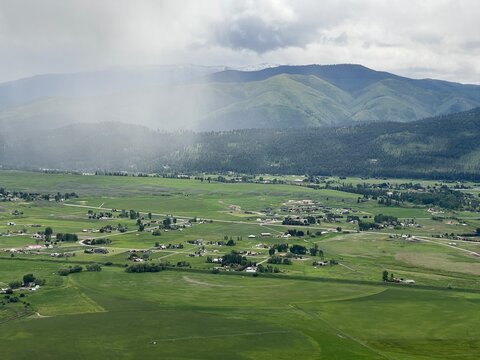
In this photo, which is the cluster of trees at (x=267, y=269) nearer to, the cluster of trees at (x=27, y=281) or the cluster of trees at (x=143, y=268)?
the cluster of trees at (x=143, y=268)

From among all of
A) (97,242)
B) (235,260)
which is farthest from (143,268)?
(97,242)

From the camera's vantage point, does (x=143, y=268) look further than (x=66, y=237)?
No

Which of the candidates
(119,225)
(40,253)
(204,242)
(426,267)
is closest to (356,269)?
(426,267)

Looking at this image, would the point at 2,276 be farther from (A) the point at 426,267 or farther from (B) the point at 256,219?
(B) the point at 256,219

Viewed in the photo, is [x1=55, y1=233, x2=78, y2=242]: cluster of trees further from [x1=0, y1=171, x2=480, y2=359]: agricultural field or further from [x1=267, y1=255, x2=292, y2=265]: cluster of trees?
[x1=267, y1=255, x2=292, y2=265]: cluster of trees

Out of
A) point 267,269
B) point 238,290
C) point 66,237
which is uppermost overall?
point 66,237

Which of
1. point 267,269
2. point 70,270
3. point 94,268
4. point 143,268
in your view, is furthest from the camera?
point 267,269

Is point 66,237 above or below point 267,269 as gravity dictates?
above

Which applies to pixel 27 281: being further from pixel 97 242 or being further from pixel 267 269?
pixel 97 242
